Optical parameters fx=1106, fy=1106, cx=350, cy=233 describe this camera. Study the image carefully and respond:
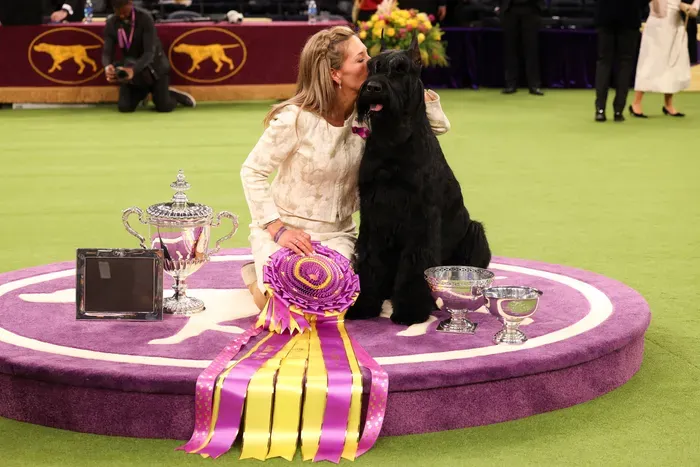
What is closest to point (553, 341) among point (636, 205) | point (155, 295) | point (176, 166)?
point (155, 295)

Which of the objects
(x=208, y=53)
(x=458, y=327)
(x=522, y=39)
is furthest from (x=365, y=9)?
(x=458, y=327)

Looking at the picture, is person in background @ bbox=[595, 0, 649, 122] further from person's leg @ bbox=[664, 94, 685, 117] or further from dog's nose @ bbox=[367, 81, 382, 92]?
dog's nose @ bbox=[367, 81, 382, 92]

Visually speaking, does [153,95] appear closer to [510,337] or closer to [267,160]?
[267,160]

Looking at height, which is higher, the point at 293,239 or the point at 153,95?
the point at 293,239

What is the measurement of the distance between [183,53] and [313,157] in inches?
317

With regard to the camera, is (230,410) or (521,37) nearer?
(230,410)

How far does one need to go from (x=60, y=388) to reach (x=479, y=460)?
111 centimetres

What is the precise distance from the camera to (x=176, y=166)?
7711mm

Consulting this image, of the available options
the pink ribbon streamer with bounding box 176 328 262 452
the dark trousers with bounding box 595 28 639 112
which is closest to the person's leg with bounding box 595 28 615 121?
the dark trousers with bounding box 595 28 639 112

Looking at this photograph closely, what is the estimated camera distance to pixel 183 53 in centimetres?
1134

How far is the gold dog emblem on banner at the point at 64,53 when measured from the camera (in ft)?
36.4

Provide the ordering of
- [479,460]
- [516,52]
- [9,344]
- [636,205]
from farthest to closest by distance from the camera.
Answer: [516,52]
[636,205]
[9,344]
[479,460]

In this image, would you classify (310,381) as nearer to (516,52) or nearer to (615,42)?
(615,42)

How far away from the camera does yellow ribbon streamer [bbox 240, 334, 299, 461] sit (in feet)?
9.14
